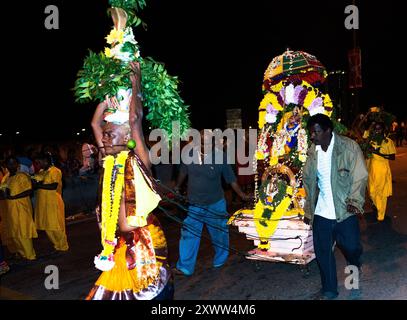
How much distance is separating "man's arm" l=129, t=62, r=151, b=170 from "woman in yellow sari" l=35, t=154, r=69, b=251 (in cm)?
496

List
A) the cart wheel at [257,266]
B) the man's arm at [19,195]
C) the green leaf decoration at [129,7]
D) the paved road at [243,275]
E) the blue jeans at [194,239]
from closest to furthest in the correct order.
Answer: the green leaf decoration at [129,7] → the paved road at [243,275] → the blue jeans at [194,239] → the cart wheel at [257,266] → the man's arm at [19,195]

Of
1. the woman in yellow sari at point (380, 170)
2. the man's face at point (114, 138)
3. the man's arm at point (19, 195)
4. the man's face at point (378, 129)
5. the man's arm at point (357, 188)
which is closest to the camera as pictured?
the man's face at point (114, 138)

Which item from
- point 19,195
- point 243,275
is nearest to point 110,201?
point 243,275

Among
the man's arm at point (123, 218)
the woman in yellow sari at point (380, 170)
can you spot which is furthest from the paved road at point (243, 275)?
the man's arm at point (123, 218)

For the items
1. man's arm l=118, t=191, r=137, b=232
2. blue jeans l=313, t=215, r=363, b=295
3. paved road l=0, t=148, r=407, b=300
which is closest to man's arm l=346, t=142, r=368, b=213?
blue jeans l=313, t=215, r=363, b=295

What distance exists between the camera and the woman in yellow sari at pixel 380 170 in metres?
9.07

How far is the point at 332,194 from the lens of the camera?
5.13 metres

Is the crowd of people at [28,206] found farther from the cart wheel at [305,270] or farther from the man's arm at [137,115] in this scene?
the man's arm at [137,115]

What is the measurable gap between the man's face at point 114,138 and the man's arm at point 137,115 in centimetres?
10

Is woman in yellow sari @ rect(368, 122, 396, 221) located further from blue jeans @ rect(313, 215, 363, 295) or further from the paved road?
blue jeans @ rect(313, 215, 363, 295)

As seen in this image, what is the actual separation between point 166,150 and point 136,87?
852 millimetres

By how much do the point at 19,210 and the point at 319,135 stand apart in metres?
5.38

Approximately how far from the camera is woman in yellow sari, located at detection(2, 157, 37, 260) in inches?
311

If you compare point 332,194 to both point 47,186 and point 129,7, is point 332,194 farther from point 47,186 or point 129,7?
point 47,186
